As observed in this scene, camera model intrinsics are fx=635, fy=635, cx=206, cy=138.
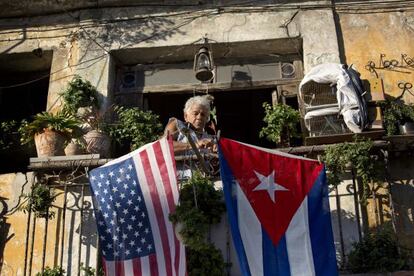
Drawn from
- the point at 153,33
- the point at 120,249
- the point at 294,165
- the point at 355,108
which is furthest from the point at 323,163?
the point at 153,33

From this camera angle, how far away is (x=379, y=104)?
870cm

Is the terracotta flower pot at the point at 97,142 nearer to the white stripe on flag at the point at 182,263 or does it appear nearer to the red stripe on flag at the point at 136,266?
the red stripe on flag at the point at 136,266

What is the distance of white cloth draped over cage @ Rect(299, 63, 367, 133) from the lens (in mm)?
8406

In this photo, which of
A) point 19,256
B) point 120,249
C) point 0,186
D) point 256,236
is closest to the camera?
point 256,236

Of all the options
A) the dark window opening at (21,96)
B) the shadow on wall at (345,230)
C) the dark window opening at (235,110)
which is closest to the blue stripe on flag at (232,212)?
the shadow on wall at (345,230)

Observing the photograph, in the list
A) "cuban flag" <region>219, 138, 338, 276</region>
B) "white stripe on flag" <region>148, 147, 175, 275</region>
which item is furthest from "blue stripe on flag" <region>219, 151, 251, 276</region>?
"white stripe on flag" <region>148, 147, 175, 275</region>

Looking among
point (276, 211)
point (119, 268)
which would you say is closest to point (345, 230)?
point (276, 211)

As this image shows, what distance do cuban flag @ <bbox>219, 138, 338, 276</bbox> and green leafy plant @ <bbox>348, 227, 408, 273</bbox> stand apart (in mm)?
553

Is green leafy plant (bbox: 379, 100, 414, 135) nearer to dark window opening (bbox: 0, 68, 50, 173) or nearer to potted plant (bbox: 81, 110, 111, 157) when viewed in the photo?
potted plant (bbox: 81, 110, 111, 157)

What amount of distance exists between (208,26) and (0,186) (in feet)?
13.2

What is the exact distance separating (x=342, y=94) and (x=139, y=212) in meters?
3.24

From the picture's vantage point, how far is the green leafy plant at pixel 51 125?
860 cm

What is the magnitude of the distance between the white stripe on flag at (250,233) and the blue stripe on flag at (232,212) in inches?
2.0

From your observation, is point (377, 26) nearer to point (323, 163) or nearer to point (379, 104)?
point (379, 104)
